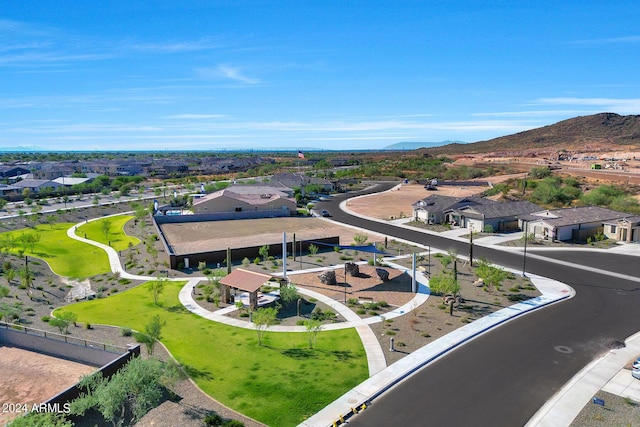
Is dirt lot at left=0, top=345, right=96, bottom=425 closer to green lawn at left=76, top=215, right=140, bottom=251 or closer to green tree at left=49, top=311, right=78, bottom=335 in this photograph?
green tree at left=49, top=311, right=78, bottom=335

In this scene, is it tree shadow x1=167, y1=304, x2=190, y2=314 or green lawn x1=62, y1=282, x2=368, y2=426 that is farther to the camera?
tree shadow x1=167, y1=304, x2=190, y2=314

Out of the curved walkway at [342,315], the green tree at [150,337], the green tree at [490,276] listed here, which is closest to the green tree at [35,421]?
the green tree at [150,337]

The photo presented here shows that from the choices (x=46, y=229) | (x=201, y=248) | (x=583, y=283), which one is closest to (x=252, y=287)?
(x=201, y=248)

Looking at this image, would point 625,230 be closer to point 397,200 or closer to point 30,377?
point 397,200

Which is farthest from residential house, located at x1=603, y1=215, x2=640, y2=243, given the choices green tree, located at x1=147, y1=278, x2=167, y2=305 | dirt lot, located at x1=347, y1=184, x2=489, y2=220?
green tree, located at x1=147, y1=278, x2=167, y2=305

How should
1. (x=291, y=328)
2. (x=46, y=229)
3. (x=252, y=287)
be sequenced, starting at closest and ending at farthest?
(x=291, y=328) < (x=252, y=287) < (x=46, y=229)

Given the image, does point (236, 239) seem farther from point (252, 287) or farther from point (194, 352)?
point (194, 352)

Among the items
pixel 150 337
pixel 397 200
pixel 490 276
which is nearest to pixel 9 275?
pixel 150 337
